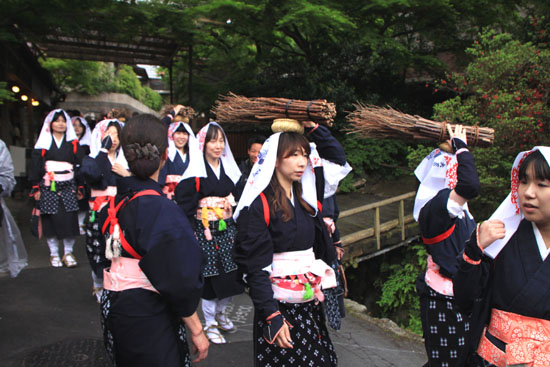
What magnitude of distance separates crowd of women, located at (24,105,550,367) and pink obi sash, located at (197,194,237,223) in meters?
0.50

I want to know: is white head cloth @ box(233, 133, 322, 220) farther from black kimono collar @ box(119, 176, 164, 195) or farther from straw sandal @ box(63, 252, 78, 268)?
straw sandal @ box(63, 252, 78, 268)

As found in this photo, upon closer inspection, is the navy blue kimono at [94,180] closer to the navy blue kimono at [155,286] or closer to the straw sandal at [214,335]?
the straw sandal at [214,335]

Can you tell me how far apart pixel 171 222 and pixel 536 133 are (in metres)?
7.25

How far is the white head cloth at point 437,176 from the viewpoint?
324 cm

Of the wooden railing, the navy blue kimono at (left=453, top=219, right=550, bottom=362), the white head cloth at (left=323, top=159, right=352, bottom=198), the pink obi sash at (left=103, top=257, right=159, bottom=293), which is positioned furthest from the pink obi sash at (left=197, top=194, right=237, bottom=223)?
the wooden railing

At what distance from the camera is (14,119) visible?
15562mm

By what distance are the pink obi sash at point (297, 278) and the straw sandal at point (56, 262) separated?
4975 mm

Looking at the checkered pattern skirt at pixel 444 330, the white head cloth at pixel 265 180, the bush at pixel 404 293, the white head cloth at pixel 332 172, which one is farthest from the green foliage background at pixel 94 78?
the checkered pattern skirt at pixel 444 330

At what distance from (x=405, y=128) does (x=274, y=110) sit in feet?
3.45

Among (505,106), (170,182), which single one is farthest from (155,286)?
(505,106)

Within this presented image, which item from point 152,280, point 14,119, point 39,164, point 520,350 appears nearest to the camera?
point 520,350

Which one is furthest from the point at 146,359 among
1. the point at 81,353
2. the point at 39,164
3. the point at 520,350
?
the point at 39,164

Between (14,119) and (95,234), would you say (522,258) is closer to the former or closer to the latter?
(95,234)

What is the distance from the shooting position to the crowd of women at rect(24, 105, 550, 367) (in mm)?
2006
